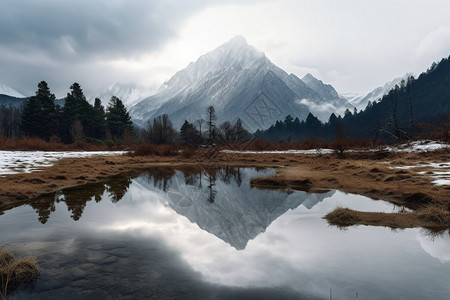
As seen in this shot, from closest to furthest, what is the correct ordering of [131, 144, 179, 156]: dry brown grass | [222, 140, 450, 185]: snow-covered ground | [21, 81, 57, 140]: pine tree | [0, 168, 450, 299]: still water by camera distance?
[0, 168, 450, 299]: still water, [222, 140, 450, 185]: snow-covered ground, [131, 144, 179, 156]: dry brown grass, [21, 81, 57, 140]: pine tree

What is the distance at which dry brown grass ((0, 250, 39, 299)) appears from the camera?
24.9 ft

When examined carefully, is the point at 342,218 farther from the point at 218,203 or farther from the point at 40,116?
the point at 40,116

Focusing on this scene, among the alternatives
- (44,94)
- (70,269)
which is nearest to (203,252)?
(70,269)

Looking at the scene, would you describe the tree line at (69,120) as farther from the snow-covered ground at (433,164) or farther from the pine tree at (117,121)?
the snow-covered ground at (433,164)

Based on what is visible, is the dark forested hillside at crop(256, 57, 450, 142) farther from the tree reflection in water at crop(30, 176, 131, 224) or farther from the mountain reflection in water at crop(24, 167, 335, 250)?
the tree reflection in water at crop(30, 176, 131, 224)

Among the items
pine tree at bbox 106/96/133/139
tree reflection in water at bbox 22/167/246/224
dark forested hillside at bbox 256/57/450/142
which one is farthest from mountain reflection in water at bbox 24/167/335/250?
dark forested hillside at bbox 256/57/450/142

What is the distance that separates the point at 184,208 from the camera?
1873cm

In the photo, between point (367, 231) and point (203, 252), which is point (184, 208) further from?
point (367, 231)

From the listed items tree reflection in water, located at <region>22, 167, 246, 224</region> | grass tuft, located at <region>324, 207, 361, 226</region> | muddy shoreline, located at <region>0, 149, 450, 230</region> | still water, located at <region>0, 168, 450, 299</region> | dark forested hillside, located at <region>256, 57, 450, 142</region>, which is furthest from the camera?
dark forested hillside, located at <region>256, 57, 450, 142</region>

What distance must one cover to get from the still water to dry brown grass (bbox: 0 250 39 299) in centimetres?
31

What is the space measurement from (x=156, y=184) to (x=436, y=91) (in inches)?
7171

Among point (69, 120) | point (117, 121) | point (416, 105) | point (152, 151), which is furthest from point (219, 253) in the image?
point (416, 105)

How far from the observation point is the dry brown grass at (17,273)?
298 inches

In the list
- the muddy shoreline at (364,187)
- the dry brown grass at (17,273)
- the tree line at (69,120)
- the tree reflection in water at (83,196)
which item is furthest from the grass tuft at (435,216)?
the tree line at (69,120)
